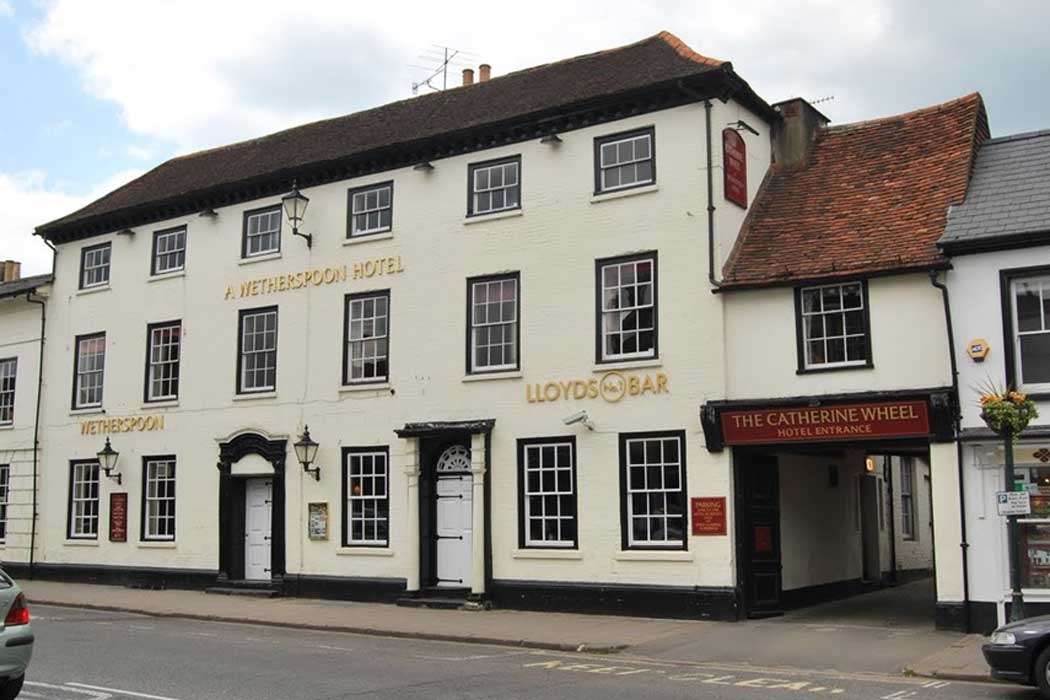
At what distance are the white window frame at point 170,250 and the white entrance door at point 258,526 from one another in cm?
555

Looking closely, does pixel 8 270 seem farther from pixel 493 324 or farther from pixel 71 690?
pixel 71 690

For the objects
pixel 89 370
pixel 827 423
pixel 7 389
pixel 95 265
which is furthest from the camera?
pixel 7 389

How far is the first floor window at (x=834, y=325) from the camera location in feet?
57.2

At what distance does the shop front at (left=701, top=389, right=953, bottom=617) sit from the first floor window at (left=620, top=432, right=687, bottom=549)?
2.90 feet

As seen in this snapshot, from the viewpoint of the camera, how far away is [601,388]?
64.1 feet

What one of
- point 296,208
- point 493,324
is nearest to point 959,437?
point 493,324

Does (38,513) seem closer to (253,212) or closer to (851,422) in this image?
(253,212)

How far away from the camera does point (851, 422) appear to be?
17125 mm

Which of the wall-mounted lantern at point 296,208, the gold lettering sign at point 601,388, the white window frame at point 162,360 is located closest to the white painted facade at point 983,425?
the gold lettering sign at point 601,388

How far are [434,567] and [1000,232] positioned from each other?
11.6m

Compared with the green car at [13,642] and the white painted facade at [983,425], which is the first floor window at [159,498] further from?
the white painted facade at [983,425]

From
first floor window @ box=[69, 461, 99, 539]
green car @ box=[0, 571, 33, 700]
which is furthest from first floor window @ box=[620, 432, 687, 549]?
first floor window @ box=[69, 461, 99, 539]

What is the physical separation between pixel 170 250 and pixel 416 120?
22.9 ft

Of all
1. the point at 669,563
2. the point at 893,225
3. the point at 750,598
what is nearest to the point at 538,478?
the point at 669,563
